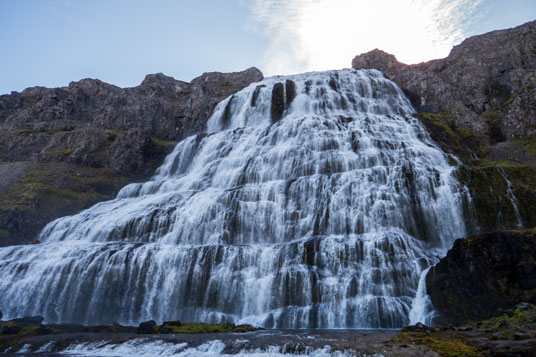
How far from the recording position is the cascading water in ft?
72.2

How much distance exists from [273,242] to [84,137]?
Result: 43.4 m

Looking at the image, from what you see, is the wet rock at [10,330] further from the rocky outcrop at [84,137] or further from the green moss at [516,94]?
the green moss at [516,94]

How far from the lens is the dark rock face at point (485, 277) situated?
1725cm

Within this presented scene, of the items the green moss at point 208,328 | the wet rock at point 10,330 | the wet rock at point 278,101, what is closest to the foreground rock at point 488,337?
the green moss at point 208,328

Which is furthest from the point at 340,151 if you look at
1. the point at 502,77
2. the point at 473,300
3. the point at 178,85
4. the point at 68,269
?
the point at 178,85

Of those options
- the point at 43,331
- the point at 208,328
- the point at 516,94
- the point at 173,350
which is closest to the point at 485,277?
the point at 208,328

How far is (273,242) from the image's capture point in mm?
27875

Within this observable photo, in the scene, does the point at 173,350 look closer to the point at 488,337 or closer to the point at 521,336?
the point at 488,337

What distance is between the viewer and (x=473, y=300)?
58.2 feet

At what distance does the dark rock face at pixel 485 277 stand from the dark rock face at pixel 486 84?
25340mm

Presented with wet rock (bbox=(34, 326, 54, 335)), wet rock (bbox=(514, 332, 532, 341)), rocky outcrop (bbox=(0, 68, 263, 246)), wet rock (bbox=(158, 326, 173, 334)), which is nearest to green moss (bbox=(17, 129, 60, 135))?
rocky outcrop (bbox=(0, 68, 263, 246))

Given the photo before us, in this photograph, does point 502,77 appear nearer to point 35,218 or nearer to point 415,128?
point 415,128

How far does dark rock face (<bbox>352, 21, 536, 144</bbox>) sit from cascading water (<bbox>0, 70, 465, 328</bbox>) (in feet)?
34.4

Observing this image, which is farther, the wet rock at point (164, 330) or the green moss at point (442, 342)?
the wet rock at point (164, 330)
